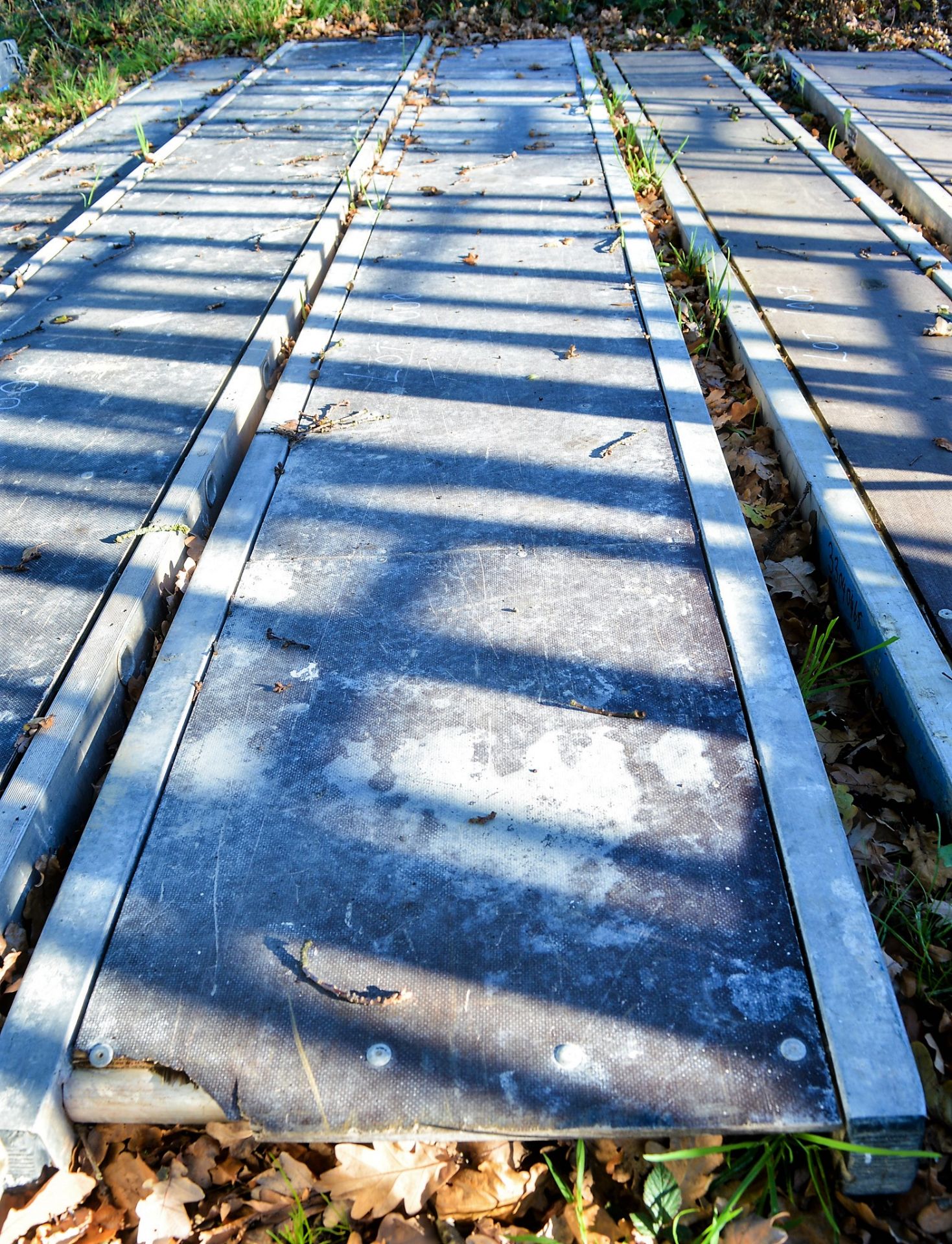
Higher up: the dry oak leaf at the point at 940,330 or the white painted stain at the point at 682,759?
the dry oak leaf at the point at 940,330

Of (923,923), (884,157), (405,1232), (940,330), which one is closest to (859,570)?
(923,923)

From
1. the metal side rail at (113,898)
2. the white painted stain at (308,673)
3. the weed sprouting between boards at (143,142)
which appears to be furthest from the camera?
the weed sprouting between boards at (143,142)

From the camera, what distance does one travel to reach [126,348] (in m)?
4.28

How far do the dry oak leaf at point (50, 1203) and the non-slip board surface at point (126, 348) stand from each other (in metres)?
1.01

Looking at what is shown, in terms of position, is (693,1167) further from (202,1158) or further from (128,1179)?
(128,1179)

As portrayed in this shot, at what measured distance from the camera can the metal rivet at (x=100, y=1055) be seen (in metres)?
1.85

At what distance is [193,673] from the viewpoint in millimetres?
2643

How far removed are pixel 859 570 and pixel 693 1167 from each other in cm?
180

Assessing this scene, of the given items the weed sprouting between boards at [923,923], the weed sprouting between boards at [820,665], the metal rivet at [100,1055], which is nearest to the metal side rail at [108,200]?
the metal rivet at [100,1055]

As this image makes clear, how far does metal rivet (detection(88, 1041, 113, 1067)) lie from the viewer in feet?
6.06

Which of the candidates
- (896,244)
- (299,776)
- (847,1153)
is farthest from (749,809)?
(896,244)

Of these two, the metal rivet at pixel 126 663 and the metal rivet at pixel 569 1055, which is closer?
the metal rivet at pixel 569 1055

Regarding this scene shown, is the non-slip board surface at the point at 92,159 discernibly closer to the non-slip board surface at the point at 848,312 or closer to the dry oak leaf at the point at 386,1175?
the non-slip board surface at the point at 848,312

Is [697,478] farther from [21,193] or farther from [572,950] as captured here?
[21,193]
